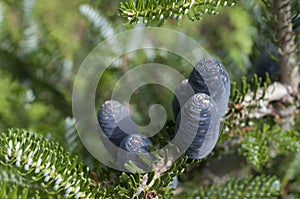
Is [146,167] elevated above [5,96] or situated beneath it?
elevated above

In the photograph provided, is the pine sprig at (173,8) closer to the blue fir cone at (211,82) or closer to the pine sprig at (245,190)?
the blue fir cone at (211,82)

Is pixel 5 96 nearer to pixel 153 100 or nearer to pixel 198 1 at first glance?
pixel 153 100

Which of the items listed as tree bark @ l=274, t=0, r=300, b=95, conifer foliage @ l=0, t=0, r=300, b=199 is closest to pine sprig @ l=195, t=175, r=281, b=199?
conifer foliage @ l=0, t=0, r=300, b=199

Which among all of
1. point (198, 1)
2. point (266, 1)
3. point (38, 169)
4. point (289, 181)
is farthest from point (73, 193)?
point (289, 181)

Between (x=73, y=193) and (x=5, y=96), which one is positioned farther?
(x=5, y=96)

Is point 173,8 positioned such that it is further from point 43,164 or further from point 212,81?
point 43,164

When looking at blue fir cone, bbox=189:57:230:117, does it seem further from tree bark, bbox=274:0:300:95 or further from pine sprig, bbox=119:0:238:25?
tree bark, bbox=274:0:300:95
